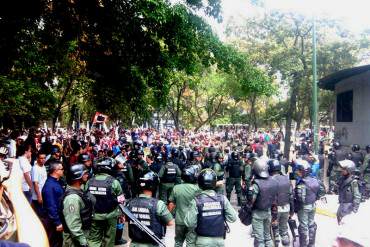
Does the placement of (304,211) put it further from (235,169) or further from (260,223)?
(235,169)

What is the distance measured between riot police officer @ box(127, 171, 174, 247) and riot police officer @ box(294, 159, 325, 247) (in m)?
3.46

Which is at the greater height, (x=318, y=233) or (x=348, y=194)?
(x=348, y=194)

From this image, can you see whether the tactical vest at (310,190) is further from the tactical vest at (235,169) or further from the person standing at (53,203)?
the person standing at (53,203)

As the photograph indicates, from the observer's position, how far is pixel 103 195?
678 centimetres

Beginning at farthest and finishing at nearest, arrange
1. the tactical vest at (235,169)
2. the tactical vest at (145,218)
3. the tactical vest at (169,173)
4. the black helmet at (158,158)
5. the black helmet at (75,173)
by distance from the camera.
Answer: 1. the tactical vest at (235,169)
2. the black helmet at (158,158)
3. the tactical vest at (169,173)
4. the black helmet at (75,173)
5. the tactical vest at (145,218)

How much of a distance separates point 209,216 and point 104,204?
1955 mm

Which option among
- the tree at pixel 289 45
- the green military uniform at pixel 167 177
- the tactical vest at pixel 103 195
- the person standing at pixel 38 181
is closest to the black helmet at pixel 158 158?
the green military uniform at pixel 167 177

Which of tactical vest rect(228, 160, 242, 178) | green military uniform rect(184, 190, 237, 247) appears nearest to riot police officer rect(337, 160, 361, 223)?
green military uniform rect(184, 190, 237, 247)

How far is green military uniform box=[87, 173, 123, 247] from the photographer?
22.3ft

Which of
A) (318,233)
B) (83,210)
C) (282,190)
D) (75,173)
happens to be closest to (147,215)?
(83,210)

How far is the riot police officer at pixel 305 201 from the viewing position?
8008 millimetres

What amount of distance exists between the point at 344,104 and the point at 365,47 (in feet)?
14.0

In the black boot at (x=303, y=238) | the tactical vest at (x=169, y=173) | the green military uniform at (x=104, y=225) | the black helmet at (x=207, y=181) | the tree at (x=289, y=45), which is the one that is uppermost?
the tree at (x=289, y=45)

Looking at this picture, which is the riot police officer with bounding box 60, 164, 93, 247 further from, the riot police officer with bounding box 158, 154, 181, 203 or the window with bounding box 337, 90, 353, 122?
the window with bounding box 337, 90, 353, 122
